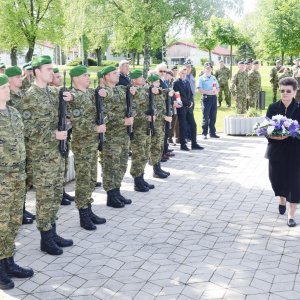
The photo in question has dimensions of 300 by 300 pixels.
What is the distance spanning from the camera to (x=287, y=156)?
243 inches

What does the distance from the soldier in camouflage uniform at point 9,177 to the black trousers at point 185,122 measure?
670cm

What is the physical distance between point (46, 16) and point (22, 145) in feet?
96.3

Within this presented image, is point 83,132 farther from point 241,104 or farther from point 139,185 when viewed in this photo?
point 241,104

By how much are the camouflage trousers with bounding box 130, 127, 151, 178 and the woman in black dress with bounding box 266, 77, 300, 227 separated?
223cm

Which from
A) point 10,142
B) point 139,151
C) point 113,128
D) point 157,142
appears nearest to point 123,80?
point 157,142

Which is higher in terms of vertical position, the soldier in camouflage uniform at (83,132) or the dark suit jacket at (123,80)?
the dark suit jacket at (123,80)

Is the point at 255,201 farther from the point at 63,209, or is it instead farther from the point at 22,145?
the point at 22,145

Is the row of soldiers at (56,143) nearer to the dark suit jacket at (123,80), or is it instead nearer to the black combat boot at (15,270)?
the black combat boot at (15,270)

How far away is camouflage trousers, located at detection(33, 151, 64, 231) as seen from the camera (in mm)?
5160

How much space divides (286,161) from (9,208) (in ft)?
11.9

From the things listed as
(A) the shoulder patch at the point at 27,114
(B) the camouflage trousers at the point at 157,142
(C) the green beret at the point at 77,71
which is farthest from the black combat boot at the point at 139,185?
(A) the shoulder patch at the point at 27,114

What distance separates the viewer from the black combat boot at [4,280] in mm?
4605

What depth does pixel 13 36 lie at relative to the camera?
99.8 ft

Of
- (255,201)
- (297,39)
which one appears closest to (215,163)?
(255,201)
